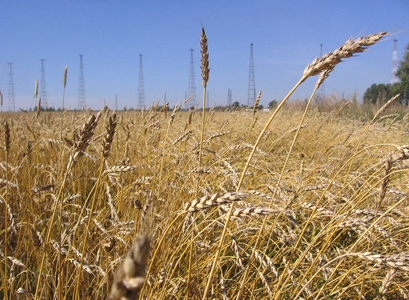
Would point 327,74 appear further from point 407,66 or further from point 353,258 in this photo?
point 407,66

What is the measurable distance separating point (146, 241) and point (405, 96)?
115 feet

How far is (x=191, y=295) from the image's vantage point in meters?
1.48

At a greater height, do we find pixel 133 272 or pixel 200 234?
pixel 133 272

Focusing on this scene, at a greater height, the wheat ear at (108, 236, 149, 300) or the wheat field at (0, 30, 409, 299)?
the wheat ear at (108, 236, 149, 300)

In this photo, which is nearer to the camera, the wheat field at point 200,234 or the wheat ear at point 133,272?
the wheat ear at point 133,272

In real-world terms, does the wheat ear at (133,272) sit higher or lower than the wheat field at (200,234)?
higher

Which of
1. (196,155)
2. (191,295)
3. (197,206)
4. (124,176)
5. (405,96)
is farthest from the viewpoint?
(405,96)

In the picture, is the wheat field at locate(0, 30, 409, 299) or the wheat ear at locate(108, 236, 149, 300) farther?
the wheat field at locate(0, 30, 409, 299)

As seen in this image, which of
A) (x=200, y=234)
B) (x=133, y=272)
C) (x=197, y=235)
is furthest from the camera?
(x=200, y=234)

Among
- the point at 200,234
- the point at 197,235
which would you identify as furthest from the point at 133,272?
the point at 200,234

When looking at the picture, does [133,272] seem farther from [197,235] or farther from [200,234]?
[200,234]

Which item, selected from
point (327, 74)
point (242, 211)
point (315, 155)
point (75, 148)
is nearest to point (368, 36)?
point (327, 74)

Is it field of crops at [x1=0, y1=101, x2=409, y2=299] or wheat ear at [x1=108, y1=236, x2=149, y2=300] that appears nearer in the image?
wheat ear at [x1=108, y1=236, x2=149, y2=300]

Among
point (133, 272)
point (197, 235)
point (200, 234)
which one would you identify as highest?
Answer: point (133, 272)
